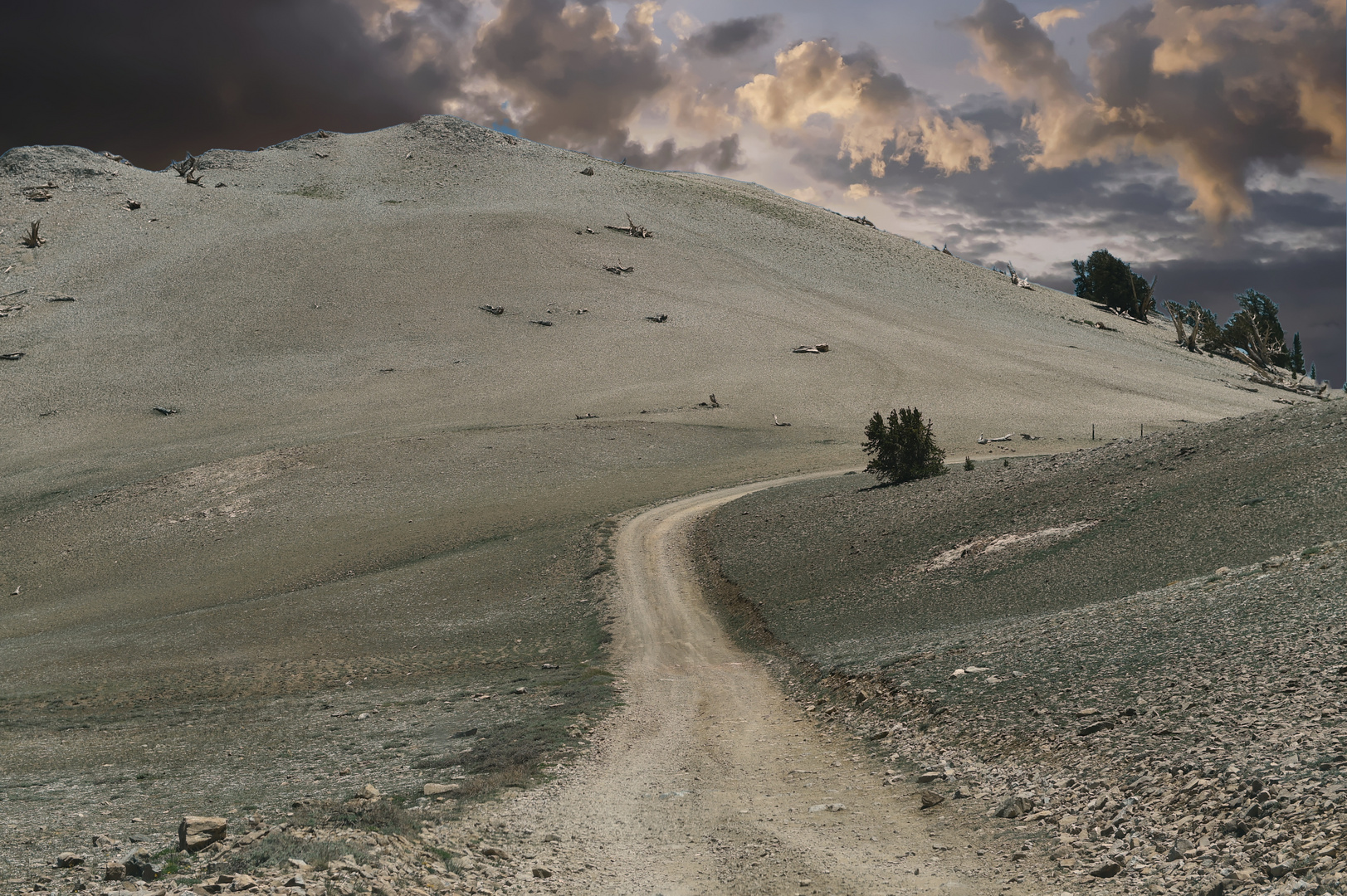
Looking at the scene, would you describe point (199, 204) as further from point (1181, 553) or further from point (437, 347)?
point (1181, 553)

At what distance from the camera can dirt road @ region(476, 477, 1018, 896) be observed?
968 centimetres

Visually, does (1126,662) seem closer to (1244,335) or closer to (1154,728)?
(1154,728)

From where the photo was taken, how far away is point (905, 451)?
38.0 metres

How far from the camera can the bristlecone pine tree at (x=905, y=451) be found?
37562 millimetres

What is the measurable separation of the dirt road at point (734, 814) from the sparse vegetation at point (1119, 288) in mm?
125553

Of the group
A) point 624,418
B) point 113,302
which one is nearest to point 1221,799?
point 624,418

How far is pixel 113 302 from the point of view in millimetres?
88000

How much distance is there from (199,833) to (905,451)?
32864 mm

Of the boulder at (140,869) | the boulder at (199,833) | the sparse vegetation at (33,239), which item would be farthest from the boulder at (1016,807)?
the sparse vegetation at (33,239)

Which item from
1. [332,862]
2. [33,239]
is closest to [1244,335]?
[332,862]

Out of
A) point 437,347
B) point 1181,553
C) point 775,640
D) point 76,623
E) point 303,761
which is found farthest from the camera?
point 437,347

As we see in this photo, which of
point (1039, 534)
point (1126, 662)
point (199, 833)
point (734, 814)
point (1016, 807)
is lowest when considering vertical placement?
point (734, 814)

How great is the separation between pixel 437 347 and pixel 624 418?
85.1 ft

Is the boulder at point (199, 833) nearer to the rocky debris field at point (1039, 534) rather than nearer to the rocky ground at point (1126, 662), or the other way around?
the rocky ground at point (1126, 662)
